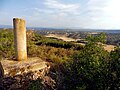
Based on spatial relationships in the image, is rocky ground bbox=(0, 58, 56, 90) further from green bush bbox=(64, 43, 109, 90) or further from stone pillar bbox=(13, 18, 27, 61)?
green bush bbox=(64, 43, 109, 90)

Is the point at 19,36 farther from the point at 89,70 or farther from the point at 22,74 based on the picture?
the point at 89,70

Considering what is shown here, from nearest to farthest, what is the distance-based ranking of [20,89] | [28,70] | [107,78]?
1. [107,78]
2. [20,89]
3. [28,70]

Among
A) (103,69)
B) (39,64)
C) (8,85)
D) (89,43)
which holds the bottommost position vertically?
(8,85)

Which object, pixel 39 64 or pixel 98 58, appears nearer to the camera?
pixel 98 58

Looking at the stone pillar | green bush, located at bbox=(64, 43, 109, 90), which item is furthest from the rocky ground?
green bush, located at bbox=(64, 43, 109, 90)

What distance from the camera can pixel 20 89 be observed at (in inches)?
372

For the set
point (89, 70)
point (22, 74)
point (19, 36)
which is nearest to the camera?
point (89, 70)

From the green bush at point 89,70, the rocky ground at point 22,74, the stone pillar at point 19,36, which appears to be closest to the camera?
the green bush at point 89,70

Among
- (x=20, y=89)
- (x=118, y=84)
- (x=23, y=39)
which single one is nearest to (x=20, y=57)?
(x=23, y=39)

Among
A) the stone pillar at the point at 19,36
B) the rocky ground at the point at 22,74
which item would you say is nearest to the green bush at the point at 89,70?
the rocky ground at the point at 22,74

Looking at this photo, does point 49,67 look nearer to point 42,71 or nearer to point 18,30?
point 42,71

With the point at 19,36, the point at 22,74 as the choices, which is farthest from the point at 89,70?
the point at 19,36

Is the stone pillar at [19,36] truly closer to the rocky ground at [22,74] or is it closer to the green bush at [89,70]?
the rocky ground at [22,74]

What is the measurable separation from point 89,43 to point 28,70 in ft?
12.0
